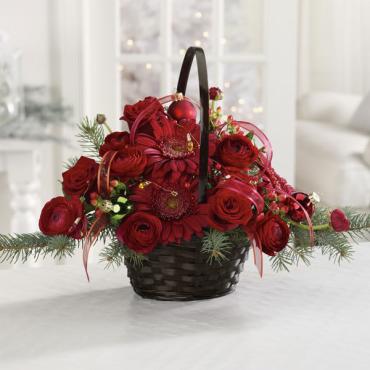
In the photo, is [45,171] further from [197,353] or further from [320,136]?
[197,353]

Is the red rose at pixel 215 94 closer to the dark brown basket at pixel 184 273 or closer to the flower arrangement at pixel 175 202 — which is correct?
the flower arrangement at pixel 175 202

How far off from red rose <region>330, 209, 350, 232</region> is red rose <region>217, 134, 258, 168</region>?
6.0 inches

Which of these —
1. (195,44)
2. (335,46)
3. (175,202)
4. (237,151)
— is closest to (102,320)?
(175,202)

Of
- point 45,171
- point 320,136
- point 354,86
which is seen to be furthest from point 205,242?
point 354,86

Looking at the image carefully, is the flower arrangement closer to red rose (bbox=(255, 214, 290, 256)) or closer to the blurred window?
red rose (bbox=(255, 214, 290, 256))

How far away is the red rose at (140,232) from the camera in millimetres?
1186

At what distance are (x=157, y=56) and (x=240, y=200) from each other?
7.12 ft

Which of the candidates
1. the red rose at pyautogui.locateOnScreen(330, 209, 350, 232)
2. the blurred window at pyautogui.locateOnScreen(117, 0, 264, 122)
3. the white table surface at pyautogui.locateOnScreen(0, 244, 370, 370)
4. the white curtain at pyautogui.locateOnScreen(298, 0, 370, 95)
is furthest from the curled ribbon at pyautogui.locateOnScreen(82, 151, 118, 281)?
the white curtain at pyautogui.locateOnScreen(298, 0, 370, 95)

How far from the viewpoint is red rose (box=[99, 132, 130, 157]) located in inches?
48.9

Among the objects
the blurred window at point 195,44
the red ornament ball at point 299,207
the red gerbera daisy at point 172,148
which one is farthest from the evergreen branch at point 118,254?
the blurred window at point 195,44

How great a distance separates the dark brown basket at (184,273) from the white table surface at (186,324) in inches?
0.7

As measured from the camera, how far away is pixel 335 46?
566cm

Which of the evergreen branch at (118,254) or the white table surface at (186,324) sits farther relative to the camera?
the evergreen branch at (118,254)

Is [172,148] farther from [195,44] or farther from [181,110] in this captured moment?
[195,44]
